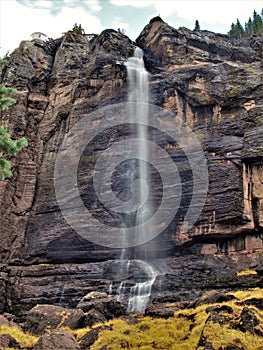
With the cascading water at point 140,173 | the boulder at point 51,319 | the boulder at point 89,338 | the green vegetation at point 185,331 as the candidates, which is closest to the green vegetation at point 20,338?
the green vegetation at point 185,331

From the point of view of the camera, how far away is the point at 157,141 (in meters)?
42.0

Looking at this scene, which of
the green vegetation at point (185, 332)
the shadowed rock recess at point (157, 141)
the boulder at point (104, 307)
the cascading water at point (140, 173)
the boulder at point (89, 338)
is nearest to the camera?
the green vegetation at point (185, 332)

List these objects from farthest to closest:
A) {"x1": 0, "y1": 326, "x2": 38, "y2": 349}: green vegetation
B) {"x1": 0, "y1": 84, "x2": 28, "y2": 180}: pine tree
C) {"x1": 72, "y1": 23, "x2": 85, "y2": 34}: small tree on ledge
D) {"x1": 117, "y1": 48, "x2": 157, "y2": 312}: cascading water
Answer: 1. {"x1": 72, "y1": 23, "x2": 85, "y2": 34}: small tree on ledge
2. {"x1": 117, "y1": 48, "x2": 157, "y2": 312}: cascading water
3. {"x1": 0, "y1": 84, "x2": 28, "y2": 180}: pine tree
4. {"x1": 0, "y1": 326, "x2": 38, "y2": 349}: green vegetation

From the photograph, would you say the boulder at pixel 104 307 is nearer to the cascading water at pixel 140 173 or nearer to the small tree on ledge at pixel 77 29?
the cascading water at pixel 140 173

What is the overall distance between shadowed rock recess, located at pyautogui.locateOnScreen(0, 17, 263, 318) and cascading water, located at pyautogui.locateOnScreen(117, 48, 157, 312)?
0.72 metres

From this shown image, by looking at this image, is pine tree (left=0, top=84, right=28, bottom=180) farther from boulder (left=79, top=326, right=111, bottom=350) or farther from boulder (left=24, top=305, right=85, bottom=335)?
boulder (left=79, top=326, right=111, bottom=350)

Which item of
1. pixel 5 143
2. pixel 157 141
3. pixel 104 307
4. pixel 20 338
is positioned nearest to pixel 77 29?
pixel 157 141

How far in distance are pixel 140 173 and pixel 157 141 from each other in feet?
11.9

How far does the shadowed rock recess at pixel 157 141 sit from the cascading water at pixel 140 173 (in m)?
0.72

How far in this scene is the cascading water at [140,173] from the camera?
31.0 m

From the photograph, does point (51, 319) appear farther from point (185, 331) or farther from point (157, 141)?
point (157, 141)

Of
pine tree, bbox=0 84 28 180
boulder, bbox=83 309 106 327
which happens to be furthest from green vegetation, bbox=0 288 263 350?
pine tree, bbox=0 84 28 180

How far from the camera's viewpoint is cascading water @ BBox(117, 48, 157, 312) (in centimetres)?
3102

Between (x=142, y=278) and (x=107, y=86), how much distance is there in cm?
2131
